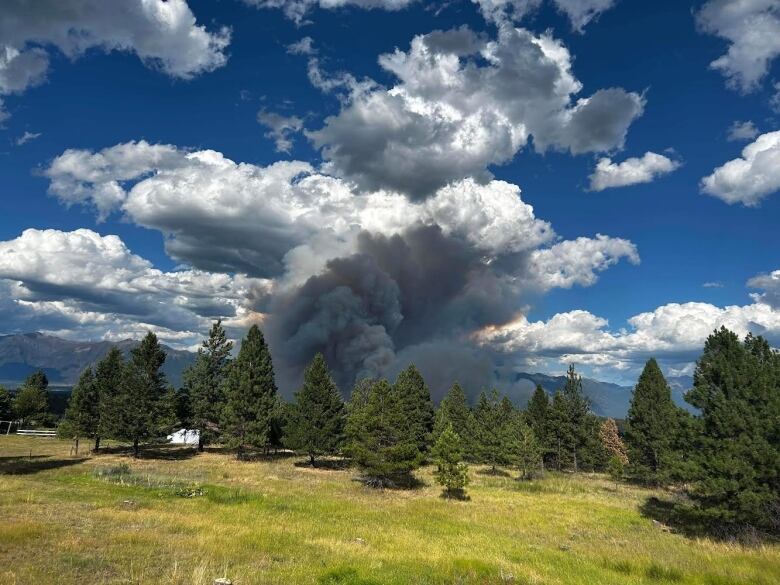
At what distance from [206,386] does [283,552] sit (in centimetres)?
5065

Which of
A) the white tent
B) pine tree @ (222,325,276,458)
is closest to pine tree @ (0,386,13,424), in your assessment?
the white tent

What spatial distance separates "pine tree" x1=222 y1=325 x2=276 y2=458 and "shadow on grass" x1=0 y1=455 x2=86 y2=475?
53.1ft

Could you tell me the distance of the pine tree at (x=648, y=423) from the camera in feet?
187

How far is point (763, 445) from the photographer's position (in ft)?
85.8

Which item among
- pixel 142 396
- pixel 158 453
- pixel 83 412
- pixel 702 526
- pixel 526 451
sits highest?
pixel 142 396

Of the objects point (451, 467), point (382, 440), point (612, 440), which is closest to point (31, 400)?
point (382, 440)

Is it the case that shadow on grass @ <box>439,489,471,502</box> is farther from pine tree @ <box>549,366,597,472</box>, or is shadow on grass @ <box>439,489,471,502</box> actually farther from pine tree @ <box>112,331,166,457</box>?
pine tree @ <box>112,331,166,457</box>

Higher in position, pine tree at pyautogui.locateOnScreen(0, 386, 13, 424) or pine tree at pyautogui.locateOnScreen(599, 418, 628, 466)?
pine tree at pyautogui.locateOnScreen(0, 386, 13, 424)

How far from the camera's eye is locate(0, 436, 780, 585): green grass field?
50.2 ft

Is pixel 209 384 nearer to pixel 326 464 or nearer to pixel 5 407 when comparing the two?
pixel 326 464

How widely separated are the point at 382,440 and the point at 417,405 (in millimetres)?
22683

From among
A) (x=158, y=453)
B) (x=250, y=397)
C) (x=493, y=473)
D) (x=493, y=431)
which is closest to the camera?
(x=250, y=397)

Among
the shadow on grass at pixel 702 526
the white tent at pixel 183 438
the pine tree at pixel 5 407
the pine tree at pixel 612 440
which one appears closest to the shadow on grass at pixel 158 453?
the white tent at pixel 183 438

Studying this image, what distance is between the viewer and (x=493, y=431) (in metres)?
69.7
